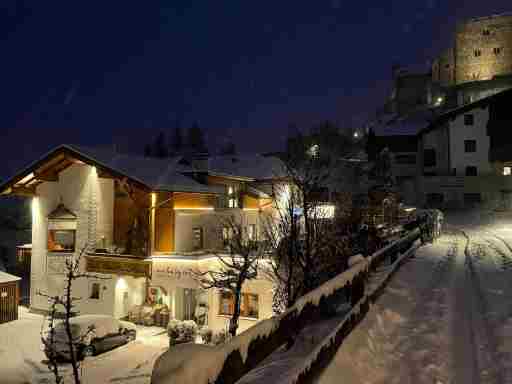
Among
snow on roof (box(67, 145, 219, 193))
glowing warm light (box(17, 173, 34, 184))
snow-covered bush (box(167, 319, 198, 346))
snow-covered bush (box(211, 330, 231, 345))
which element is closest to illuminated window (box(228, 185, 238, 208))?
snow on roof (box(67, 145, 219, 193))

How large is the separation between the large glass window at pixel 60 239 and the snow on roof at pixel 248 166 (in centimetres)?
1321

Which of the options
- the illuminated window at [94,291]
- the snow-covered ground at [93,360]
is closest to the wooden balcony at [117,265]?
the illuminated window at [94,291]

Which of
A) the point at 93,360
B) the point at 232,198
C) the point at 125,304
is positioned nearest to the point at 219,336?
the point at 93,360

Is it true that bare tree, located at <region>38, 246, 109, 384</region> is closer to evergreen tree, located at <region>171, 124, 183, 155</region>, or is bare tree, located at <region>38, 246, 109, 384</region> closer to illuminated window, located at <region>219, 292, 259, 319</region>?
illuminated window, located at <region>219, 292, 259, 319</region>

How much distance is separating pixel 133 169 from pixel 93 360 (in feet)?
34.4

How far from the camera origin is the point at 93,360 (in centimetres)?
1708

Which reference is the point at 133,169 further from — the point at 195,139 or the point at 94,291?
the point at 195,139

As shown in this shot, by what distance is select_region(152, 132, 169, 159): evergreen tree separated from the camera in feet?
283

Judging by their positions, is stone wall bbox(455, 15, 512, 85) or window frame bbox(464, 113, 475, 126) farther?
stone wall bbox(455, 15, 512, 85)

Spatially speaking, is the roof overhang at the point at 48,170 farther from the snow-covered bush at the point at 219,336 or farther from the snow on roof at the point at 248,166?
the snow on roof at the point at 248,166

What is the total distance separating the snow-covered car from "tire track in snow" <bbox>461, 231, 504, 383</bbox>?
14935mm

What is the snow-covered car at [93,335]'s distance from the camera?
55.6 feet

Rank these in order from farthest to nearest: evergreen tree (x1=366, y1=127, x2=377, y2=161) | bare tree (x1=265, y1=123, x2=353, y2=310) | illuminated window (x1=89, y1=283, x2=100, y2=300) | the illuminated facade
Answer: evergreen tree (x1=366, y1=127, x2=377, y2=161) → illuminated window (x1=89, y1=283, x2=100, y2=300) → the illuminated facade → bare tree (x1=265, y1=123, x2=353, y2=310)

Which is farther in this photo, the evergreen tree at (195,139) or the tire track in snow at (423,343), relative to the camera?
the evergreen tree at (195,139)
